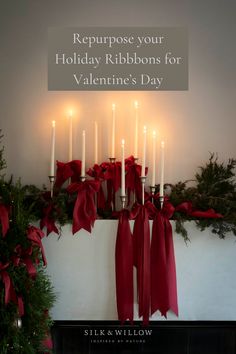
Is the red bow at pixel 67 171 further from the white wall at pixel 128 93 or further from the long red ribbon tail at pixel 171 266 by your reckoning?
the long red ribbon tail at pixel 171 266

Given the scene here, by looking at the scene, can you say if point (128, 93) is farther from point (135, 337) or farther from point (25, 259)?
point (135, 337)

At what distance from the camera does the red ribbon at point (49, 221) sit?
1.50m

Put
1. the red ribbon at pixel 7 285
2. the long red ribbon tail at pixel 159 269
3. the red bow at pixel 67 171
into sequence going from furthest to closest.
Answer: the red bow at pixel 67 171
the long red ribbon tail at pixel 159 269
the red ribbon at pixel 7 285

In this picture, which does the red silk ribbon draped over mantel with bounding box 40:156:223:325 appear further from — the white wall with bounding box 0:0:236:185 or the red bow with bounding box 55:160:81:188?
the white wall with bounding box 0:0:236:185

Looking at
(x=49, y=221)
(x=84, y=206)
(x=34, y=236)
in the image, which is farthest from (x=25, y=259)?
(x=84, y=206)

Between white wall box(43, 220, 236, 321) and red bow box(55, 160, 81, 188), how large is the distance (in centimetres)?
23

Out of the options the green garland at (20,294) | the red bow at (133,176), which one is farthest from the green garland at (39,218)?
the red bow at (133,176)

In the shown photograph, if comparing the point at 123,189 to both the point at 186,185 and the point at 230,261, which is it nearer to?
the point at 186,185

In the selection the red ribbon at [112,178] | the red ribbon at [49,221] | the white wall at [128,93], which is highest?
the white wall at [128,93]

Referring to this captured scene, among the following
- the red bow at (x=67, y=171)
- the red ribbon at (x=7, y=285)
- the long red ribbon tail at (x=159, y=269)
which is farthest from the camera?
the red bow at (x=67, y=171)

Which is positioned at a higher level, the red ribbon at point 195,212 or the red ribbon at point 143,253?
the red ribbon at point 195,212

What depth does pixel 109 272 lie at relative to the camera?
1.56 metres

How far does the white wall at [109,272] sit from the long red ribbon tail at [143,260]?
0.32 feet

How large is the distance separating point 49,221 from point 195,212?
2.08ft
